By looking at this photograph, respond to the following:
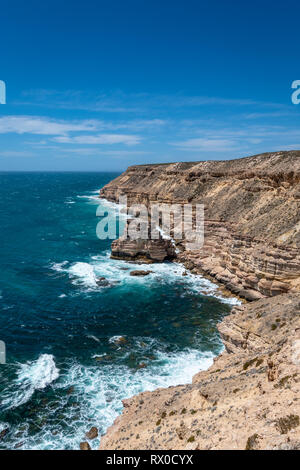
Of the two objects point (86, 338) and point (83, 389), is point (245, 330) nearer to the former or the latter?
point (83, 389)

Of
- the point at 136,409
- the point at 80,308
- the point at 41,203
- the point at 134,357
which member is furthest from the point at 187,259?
the point at 41,203

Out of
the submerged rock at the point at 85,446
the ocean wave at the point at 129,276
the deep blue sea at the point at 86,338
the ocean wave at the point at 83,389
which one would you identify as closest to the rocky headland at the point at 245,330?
the ocean wave at the point at 129,276

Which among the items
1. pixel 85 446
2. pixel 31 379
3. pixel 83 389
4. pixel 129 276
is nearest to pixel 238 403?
pixel 85 446

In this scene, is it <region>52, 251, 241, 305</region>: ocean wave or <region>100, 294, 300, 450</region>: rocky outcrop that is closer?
<region>100, 294, 300, 450</region>: rocky outcrop

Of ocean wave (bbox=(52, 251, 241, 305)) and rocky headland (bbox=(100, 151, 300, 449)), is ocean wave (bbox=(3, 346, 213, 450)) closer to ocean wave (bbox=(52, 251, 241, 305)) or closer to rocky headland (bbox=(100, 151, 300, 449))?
rocky headland (bbox=(100, 151, 300, 449))

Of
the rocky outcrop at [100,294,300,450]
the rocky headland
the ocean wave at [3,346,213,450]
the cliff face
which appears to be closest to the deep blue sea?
the ocean wave at [3,346,213,450]
